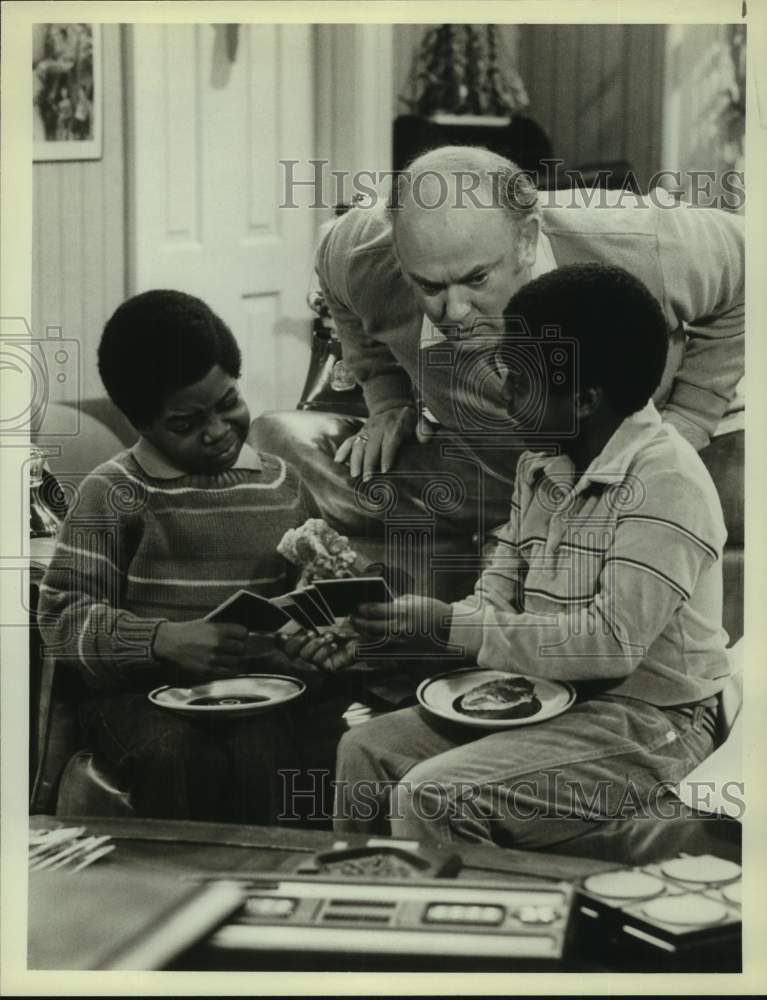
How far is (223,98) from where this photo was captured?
8.23 feet

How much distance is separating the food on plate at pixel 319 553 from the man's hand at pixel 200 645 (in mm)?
170

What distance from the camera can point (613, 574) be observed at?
2475 mm

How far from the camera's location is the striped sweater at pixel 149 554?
2527 mm

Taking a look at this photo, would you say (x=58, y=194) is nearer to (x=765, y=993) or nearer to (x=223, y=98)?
(x=223, y=98)

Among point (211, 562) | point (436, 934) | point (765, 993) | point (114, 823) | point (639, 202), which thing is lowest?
point (765, 993)

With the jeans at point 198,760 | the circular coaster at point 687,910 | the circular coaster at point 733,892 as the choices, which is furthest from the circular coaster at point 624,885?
the jeans at point 198,760

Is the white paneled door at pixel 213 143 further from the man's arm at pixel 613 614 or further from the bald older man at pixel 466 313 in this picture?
the man's arm at pixel 613 614

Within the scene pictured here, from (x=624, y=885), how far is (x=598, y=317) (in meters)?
1.06

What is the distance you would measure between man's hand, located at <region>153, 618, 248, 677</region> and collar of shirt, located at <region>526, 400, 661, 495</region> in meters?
0.68

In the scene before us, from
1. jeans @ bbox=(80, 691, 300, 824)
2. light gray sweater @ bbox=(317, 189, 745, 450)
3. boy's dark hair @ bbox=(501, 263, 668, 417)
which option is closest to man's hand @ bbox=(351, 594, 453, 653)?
jeans @ bbox=(80, 691, 300, 824)

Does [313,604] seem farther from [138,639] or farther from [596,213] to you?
[596,213]

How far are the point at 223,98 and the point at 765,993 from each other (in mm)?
2023

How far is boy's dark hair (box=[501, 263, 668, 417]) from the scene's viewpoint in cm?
247

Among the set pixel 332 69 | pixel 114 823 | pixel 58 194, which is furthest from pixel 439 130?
pixel 114 823
